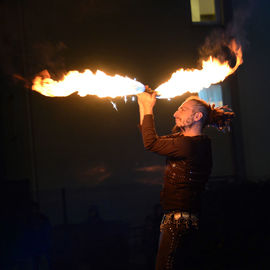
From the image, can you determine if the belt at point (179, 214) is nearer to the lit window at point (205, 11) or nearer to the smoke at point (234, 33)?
the smoke at point (234, 33)

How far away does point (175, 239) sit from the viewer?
3074 mm

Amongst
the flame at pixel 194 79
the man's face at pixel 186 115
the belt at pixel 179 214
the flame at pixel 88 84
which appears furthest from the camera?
the flame at pixel 194 79

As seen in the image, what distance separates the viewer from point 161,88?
415 centimetres

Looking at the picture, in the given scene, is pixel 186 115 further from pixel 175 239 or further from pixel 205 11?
pixel 205 11

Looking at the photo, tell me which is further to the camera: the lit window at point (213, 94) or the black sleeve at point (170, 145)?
the lit window at point (213, 94)

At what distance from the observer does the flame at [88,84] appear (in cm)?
401

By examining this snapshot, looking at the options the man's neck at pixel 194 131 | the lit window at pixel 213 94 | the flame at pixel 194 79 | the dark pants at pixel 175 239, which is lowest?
the dark pants at pixel 175 239

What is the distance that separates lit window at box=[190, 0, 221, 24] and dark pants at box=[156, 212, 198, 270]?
690 centimetres

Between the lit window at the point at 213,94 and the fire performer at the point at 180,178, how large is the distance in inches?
227

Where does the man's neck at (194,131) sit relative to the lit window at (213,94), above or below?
below

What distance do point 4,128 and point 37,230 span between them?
4462 millimetres

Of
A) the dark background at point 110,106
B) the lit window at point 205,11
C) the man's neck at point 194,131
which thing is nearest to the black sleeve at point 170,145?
the man's neck at point 194,131

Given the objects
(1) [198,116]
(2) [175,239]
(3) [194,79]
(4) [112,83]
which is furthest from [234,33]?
(2) [175,239]

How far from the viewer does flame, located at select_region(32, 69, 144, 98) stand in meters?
4.01
